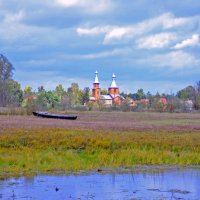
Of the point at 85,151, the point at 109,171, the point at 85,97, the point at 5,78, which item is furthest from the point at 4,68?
the point at 109,171

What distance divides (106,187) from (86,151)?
9.27 m

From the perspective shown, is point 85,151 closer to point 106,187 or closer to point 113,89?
point 106,187

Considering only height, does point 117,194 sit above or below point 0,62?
below

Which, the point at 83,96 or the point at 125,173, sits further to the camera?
the point at 83,96

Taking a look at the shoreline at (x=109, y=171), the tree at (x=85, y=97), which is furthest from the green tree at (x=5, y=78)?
the shoreline at (x=109, y=171)

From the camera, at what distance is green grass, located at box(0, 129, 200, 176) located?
23281mm

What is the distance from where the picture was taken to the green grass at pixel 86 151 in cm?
2328

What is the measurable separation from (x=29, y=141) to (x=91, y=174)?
28.9 feet

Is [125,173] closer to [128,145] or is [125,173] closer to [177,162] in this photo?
[177,162]

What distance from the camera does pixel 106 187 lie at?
18.5 m

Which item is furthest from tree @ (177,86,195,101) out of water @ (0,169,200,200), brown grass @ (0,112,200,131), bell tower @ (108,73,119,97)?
water @ (0,169,200,200)

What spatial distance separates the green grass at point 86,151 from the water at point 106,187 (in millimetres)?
2123

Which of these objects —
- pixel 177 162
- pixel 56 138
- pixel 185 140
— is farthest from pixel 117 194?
pixel 185 140

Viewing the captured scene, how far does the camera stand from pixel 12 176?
20.3m
